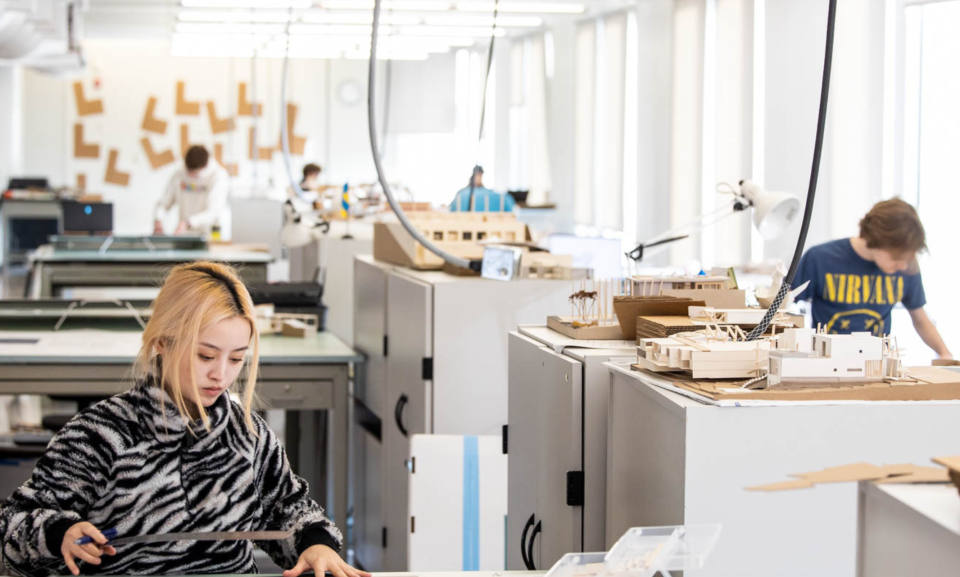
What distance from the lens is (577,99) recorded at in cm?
956

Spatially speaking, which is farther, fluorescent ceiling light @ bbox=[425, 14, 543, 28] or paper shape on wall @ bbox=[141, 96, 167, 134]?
paper shape on wall @ bbox=[141, 96, 167, 134]

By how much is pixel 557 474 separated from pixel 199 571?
567mm

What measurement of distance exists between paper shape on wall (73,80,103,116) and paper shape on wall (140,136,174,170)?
66cm

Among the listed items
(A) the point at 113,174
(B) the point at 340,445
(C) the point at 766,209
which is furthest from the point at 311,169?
(C) the point at 766,209

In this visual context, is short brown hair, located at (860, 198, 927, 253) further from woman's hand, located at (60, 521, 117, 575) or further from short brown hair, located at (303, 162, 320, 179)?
short brown hair, located at (303, 162, 320, 179)

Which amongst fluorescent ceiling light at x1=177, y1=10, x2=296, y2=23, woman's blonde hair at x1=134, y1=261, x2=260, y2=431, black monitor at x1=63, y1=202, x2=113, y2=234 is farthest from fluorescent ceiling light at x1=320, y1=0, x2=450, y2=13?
woman's blonde hair at x1=134, y1=261, x2=260, y2=431

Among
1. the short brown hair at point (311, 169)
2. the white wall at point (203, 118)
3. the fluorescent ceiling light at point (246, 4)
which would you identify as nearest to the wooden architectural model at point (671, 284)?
the fluorescent ceiling light at point (246, 4)

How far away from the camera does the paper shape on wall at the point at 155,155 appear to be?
13.6 metres

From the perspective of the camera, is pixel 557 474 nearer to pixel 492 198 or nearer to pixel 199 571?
pixel 199 571

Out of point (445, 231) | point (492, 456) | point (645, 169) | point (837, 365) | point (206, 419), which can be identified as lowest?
point (492, 456)

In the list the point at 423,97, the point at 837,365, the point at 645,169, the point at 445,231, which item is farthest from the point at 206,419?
the point at 423,97

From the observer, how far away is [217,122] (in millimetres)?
13719

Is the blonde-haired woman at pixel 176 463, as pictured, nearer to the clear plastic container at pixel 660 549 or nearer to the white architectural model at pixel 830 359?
the clear plastic container at pixel 660 549

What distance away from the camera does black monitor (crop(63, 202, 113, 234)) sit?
7.04 metres
